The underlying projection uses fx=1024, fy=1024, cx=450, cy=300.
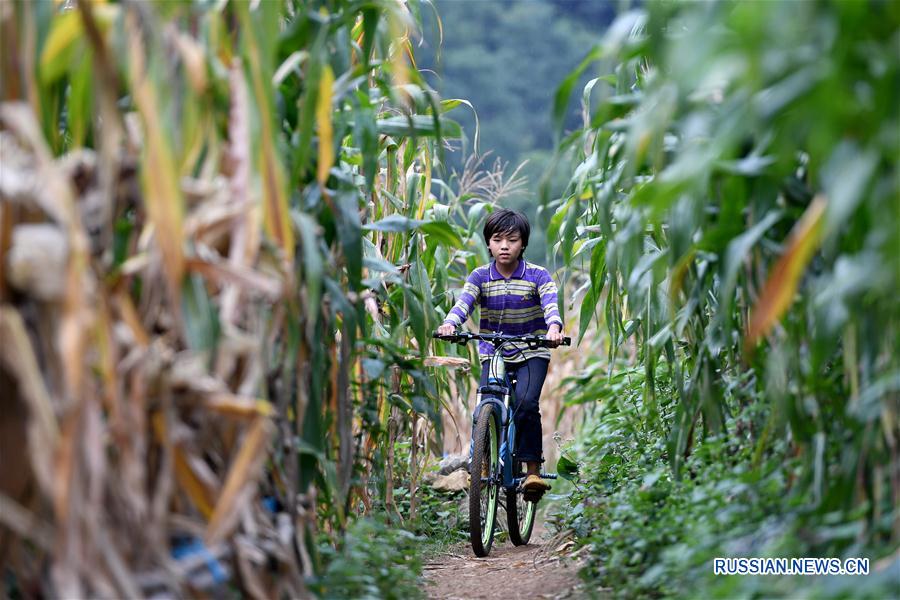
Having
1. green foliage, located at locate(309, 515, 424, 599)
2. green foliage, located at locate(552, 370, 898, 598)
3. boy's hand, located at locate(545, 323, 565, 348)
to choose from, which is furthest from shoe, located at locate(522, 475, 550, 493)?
green foliage, located at locate(309, 515, 424, 599)

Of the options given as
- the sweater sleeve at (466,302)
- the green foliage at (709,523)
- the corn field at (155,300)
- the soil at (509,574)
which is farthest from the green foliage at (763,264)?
the corn field at (155,300)

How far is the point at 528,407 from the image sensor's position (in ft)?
14.6

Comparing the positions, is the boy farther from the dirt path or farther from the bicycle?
the dirt path

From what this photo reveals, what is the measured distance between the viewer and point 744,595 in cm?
200

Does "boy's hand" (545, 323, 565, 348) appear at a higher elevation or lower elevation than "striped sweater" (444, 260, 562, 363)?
lower

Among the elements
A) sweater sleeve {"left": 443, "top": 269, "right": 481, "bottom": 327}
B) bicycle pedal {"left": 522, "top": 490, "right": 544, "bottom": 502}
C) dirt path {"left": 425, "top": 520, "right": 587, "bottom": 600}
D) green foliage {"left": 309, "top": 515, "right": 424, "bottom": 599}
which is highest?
sweater sleeve {"left": 443, "top": 269, "right": 481, "bottom": 327}

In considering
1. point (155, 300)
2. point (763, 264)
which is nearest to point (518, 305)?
point (763, 264)

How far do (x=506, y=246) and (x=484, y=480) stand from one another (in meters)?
1.02

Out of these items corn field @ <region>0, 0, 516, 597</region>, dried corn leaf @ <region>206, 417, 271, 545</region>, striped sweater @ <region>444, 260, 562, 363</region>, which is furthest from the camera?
striped sweater @ <region>444, 260, 562, 363</region>

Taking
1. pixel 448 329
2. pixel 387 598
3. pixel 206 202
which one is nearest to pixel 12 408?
pixel 206 202

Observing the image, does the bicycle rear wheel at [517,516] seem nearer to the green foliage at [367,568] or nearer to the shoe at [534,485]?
the shoe at [534,485]

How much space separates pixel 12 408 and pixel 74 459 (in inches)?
8.8

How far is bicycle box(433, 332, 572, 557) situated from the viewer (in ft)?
13.4

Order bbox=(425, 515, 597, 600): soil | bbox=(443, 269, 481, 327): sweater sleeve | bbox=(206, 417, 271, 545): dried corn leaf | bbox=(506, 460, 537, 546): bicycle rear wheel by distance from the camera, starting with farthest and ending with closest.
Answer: bbox=(506, 460, 537, 546): bicycle rear wheel, bbox=(443, 269, 481, 327): sweater sleeve, bbox=(425, 515, 597, 600): soil, bbox=(206, 417, 271, 545): dried corn leaf
